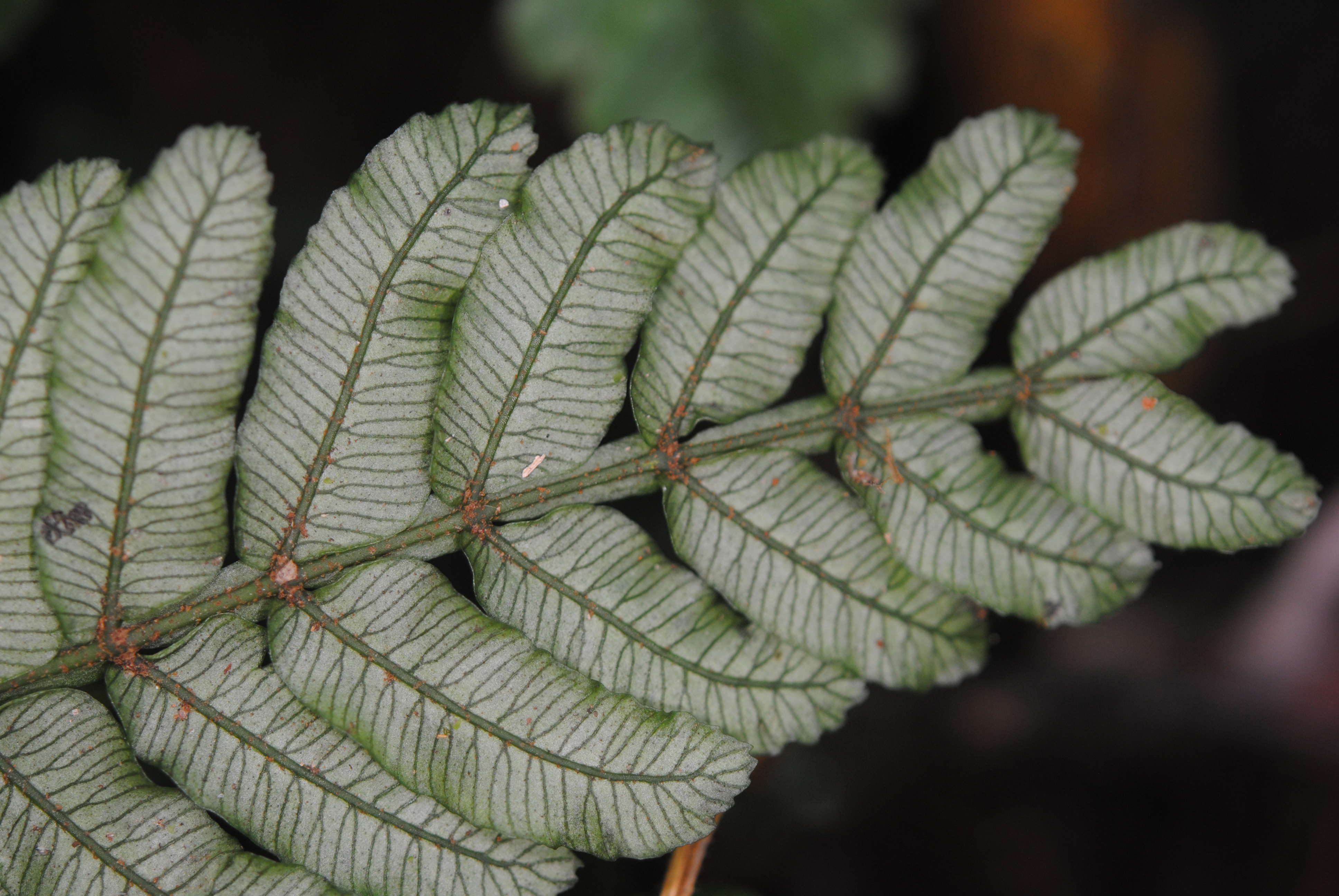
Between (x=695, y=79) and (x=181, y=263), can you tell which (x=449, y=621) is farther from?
(x=695, y=79)

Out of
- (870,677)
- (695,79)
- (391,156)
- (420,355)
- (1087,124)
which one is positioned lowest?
(870,677)

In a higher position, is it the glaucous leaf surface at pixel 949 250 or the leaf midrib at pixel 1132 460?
the glaucous leaf surface at pixel 949 250

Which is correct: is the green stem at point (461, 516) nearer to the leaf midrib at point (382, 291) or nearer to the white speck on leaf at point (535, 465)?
the white speck on leaf at point (535, 465)

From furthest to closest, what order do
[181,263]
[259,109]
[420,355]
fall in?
[259,109] → [420,355] → [181,263]

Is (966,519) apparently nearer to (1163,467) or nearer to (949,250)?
(1163,467)

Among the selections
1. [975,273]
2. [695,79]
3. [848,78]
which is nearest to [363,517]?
[975,273]

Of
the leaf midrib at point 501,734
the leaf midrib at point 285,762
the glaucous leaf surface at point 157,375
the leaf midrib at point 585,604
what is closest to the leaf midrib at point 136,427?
the glaucous leaf surface at point 157,375
